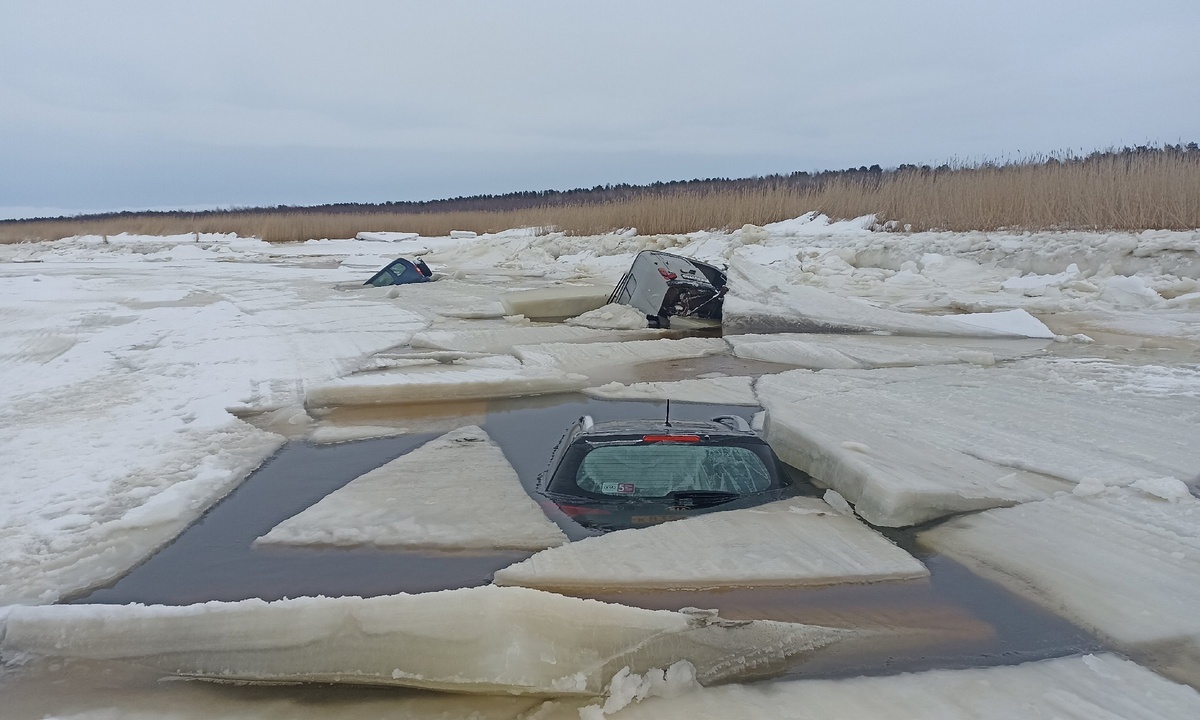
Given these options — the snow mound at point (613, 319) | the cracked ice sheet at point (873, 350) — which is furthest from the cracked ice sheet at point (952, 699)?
the snow mound at point (613, 319)

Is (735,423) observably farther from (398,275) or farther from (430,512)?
(398,275)

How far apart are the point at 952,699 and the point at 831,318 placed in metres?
8.71

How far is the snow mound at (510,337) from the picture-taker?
9.90 meters

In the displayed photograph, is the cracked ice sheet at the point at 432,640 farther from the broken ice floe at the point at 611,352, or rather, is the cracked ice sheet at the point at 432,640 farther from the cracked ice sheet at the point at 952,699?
the broken ice floe at the point at 611,352

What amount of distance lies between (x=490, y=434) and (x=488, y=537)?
2.21 m

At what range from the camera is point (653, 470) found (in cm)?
433

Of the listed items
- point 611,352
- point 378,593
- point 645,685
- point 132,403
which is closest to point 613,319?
point 611,352

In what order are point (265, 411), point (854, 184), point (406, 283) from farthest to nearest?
point (854, 184)
point (406, 283)
point (265, 411)

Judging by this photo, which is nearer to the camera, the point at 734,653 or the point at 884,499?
the point at 734,653

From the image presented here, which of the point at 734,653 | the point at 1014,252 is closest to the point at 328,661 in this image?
the point at 734,653

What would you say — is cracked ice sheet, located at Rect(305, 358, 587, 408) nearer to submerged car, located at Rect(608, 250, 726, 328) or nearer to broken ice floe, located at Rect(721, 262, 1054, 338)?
broken ice floe, located at Rect(721, 262, 1054, 338)

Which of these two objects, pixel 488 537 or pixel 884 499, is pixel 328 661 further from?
pixel 884 499

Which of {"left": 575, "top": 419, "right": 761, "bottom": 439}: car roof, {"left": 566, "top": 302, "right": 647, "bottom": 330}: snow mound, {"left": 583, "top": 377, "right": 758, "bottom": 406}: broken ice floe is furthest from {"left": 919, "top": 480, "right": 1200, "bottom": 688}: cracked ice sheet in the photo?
{"left": 566, "top": 302, "right": 647, "bottom": 330}: snow mound

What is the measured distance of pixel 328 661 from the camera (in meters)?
3.05
